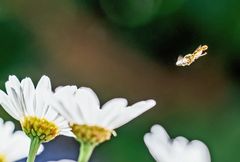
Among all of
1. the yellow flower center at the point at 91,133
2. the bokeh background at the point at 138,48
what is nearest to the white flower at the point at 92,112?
the yellow flower center at the point at 91,133

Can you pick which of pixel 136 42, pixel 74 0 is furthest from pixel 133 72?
pixel 74 0

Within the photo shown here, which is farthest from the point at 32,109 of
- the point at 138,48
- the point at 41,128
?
the point at 138,48

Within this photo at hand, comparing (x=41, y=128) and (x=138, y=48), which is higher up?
(x=138, y=48)

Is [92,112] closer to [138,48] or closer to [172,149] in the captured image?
[172,149]

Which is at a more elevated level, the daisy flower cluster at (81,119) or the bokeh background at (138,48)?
the bokeh background at (138,48)

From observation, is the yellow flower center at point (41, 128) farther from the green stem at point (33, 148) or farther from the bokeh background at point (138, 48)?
the bokeh background at point (138, 48)

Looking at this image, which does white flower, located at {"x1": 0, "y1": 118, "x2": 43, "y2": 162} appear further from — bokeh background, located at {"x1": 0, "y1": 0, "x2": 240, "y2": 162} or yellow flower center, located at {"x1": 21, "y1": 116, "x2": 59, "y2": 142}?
bokeh background, located at {"x1": 0, "y1": 0, "x2": 240, "y2": 162}

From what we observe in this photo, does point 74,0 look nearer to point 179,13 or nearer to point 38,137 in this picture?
point 179,13
